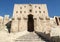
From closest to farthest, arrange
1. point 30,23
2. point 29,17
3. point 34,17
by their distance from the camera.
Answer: point 34,17, point 29,17, point 30,23

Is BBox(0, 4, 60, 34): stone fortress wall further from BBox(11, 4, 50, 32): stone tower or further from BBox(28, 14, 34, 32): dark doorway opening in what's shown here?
BBox(28, 14, 34, 32): dark doorway opening

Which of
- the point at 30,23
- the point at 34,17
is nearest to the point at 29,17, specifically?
the point at 30,23

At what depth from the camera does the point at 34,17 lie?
34.6m

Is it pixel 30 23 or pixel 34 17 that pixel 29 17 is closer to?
pixel 30 23

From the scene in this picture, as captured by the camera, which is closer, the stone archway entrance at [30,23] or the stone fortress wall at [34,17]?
the stone fortress wall at [34,17]

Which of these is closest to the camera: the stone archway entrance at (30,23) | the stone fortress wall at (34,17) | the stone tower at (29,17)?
the stone fortress wall at (34,17)

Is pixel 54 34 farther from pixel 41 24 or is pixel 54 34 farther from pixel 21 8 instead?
pixel 21 8

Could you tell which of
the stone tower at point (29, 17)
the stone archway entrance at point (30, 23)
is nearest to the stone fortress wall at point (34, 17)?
the stone tower at point (29, 17)

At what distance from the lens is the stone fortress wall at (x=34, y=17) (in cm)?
3358

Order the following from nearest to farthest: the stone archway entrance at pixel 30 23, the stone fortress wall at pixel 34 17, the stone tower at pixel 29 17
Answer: the stone fortress wall at pixel 34 17 < the stone tower at pixel 29 17 < the stone archway entrance at pixel 30 23

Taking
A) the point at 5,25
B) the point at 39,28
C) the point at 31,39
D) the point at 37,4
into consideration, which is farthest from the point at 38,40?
the point at 5,25

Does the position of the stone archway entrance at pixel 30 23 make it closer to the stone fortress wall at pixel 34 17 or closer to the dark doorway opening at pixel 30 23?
the dark doorway opening at pixel 30 23

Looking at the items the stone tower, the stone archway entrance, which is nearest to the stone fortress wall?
the stone tower

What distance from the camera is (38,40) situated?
23.3 m
